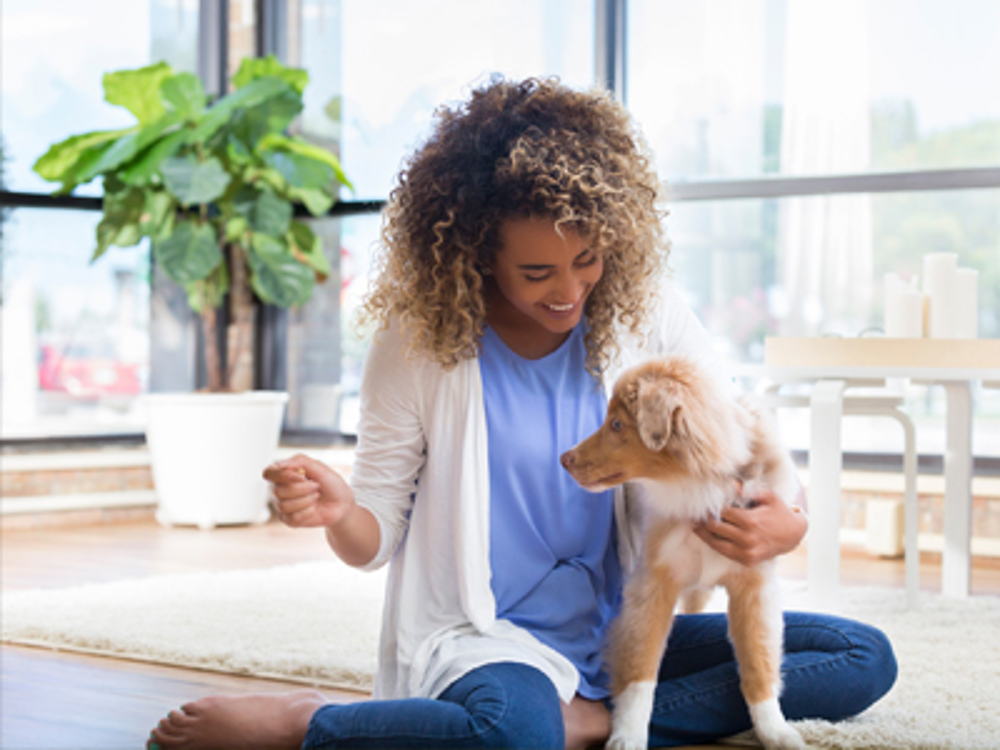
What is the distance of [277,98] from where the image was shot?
477 centimetres

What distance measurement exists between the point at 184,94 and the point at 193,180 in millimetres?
373

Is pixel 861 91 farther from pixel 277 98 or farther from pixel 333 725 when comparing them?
pixel 333 725

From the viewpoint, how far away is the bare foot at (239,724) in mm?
1600

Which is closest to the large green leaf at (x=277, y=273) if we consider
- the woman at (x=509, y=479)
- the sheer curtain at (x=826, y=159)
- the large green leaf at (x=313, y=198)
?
the large green leaf at (x=313, y=198)

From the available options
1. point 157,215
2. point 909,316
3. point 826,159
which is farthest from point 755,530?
point 157,215

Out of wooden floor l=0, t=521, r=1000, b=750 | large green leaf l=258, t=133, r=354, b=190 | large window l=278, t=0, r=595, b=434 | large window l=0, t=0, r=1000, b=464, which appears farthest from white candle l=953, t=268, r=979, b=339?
large green leaf l=258, t=133, r=354, b=190

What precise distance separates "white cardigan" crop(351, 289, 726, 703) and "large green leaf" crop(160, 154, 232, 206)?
10.1ft

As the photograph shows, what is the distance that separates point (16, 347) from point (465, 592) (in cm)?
384

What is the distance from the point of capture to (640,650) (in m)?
1.65

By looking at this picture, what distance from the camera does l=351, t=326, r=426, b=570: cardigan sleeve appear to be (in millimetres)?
1712

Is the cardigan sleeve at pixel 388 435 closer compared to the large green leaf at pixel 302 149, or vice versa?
the cardigan sleeve at pixel 388 435

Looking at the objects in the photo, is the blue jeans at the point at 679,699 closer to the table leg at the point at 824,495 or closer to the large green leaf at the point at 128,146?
the table leg at the point at 824,495

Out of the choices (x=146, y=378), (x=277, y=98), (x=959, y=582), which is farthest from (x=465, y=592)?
(x=146, y=378)

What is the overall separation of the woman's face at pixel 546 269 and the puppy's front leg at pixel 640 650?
0.40 metres
